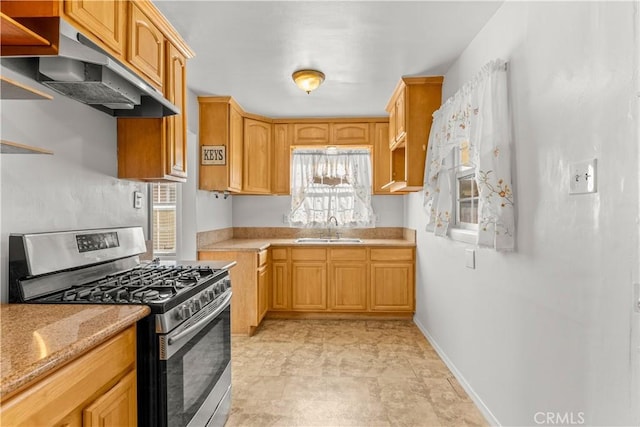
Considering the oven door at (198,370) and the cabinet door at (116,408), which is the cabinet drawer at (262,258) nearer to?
the oven door at (198,370)

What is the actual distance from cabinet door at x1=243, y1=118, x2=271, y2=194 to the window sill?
7.63 ft

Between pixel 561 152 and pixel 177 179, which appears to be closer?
pixel 561 152

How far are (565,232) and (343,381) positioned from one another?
1.81m

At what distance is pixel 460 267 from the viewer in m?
2.56

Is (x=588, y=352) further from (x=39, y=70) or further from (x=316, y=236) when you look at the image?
(x=316, y=236)

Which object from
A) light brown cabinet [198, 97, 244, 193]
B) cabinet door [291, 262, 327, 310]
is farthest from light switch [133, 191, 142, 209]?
cabinet door [291, 262, 327, 310]

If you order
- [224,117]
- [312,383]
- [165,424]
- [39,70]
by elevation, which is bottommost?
[312,383]

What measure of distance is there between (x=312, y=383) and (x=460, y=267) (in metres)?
1.37

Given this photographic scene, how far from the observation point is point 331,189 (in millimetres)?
4676

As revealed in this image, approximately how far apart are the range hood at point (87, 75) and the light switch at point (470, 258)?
6.78 ft

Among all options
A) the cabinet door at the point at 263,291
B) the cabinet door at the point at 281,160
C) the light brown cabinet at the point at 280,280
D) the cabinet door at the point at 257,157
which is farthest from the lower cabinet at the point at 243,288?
the cabinet door at the point at 281,160

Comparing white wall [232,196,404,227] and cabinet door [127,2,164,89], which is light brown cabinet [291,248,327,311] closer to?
white wall [232,196,404,227]

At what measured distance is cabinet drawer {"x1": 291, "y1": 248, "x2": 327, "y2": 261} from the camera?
4008 millimetres

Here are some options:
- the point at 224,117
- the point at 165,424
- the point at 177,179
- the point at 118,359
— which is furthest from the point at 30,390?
the point at 224,117
